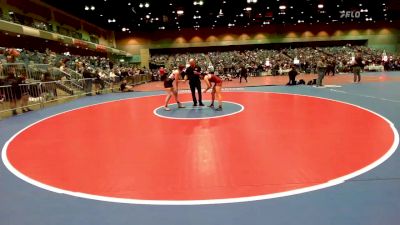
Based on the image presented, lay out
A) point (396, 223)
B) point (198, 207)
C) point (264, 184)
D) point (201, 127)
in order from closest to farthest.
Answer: point (396, 223) < point (198, 207) < point (264, 184) < point (201, 127)

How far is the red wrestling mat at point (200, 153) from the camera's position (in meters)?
4.06

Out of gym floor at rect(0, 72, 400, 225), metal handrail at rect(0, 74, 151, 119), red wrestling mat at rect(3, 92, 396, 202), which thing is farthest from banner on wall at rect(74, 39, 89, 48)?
gym floor at rect(0, 72, 400, 225)

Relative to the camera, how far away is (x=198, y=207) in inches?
136

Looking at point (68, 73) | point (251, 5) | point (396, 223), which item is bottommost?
point (396, 223)

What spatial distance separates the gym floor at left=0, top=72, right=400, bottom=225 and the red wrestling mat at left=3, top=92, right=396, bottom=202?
0.06 feet

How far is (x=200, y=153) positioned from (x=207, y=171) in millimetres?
892

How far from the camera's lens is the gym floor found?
3318 mm

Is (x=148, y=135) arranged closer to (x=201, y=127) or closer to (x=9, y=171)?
(x=201, y=127)

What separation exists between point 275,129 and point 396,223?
4.06m

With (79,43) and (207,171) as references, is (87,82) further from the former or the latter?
(79,43)

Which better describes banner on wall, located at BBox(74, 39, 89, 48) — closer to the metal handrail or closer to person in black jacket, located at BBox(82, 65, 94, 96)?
the metal handrail

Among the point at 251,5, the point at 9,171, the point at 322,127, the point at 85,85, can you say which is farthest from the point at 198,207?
the point at 251,5

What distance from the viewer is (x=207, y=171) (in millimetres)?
4547

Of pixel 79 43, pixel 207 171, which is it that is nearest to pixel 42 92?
pixel 207 171
